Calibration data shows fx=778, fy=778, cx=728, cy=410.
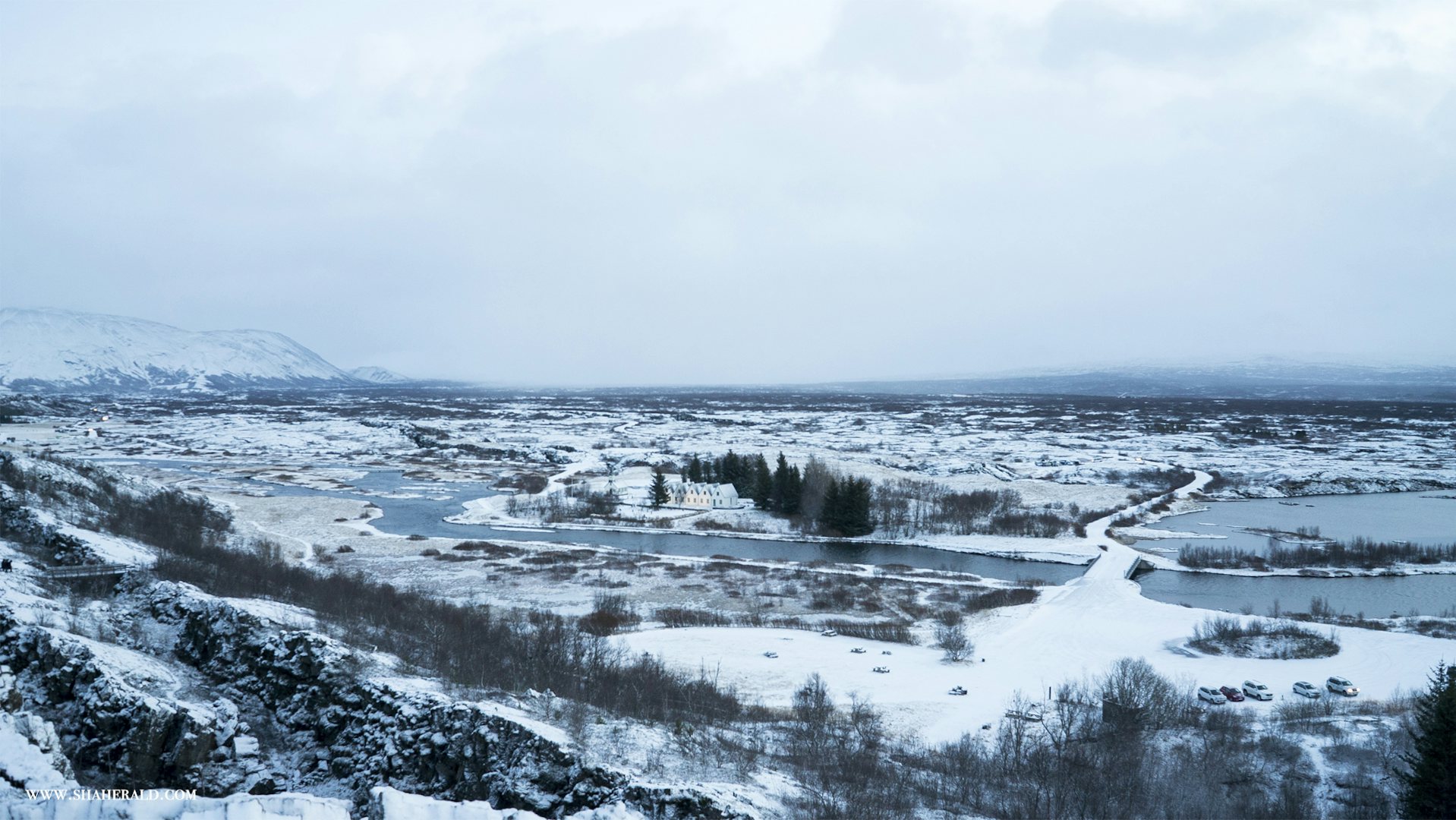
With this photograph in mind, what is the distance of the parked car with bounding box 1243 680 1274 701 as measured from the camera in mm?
24547

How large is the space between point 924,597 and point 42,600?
34958mm

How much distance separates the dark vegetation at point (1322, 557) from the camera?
48125 millimetres

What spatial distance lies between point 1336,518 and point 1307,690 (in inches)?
2029

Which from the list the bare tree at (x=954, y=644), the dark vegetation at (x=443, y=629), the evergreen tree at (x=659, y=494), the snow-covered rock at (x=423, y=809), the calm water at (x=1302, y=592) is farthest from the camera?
the evergreen tree at (x=659, y=494)

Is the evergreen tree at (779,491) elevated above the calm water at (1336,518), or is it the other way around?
the evergreen tree at (779,491)

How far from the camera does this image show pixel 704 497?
7044 centimetres

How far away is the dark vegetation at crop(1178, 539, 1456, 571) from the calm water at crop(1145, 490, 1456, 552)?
314 cm

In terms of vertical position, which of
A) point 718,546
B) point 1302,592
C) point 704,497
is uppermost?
point 704,497

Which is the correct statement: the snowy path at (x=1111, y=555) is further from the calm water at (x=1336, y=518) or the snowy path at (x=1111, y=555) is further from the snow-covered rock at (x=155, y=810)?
the snow-covered rock at (x=155, y=810)

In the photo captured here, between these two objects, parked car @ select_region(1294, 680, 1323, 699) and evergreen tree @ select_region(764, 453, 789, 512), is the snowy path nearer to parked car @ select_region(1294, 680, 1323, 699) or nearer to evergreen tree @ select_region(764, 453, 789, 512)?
parked car @ select_region(1294, 680, 1323, 699)

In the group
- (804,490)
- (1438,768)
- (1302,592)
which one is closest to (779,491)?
(804,490)

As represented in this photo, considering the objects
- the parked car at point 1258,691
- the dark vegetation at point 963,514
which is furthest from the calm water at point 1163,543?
the parked car at point 1258,691

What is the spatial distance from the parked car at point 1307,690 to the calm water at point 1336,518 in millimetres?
31251

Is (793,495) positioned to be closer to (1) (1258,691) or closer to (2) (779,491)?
(2) (779,491)
